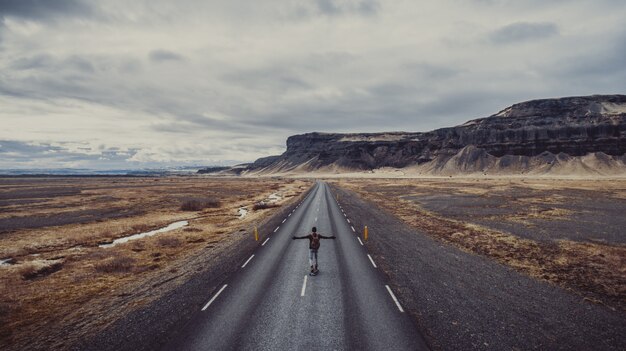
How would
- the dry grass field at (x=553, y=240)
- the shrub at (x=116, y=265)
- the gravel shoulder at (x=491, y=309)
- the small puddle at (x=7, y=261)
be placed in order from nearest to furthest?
the gravel shoulder at (x=491, y=309) → the dry grass field at (x=553, y=240) → the shrub at (x=116, y=265) → the small puddle at (x=7, y=261)

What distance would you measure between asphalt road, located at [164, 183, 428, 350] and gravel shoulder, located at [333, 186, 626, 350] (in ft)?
2.96

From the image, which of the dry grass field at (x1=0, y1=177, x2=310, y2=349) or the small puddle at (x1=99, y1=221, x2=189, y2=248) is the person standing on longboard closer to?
the dry grass field at (x1=0, y1=177, x2=310, y2=349)

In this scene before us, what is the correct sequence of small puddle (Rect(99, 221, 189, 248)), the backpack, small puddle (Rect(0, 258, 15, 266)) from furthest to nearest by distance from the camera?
small puddle (Rect(99, 221, 189, 248)), small puddle (Rect(0, 258, 15, 266)), the backpack

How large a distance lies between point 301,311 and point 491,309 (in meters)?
6.40

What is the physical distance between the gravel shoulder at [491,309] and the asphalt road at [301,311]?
2.96 feet

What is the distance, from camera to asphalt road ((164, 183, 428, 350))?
8.47 meters

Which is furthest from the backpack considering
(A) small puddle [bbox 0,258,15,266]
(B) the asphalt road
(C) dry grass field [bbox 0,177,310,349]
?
(A) small puddle [bbox 0,258,15,266]

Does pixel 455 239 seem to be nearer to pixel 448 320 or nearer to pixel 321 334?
pixel 448 320

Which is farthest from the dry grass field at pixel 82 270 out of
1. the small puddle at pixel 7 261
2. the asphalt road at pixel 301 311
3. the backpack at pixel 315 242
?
the backpack at pixel 315 242

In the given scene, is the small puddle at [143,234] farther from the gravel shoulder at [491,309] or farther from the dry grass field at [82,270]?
the gravel shoulder at [491,309]

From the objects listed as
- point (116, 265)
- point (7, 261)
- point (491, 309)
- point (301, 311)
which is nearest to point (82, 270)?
point (116, 265)

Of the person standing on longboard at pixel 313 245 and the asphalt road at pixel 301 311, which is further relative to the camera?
the person standing on longboard at pixel 313 245

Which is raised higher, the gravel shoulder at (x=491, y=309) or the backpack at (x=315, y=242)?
the backpack at (x=315, y=242)

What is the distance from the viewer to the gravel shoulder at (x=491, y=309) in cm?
860
